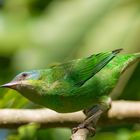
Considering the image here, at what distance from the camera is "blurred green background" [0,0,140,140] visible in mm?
2984

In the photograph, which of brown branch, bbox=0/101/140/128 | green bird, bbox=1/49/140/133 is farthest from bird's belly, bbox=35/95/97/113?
brown branch, bbox=0/101/140/128

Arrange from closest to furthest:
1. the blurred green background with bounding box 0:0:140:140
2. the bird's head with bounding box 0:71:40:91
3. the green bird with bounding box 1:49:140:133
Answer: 1. the bird's head with bounding box 0:71:40:91
2. the green bird with bounding box 1:49:140:133
3. the blurred green background with bounding box 0:0:140:140

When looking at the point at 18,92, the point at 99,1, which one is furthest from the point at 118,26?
the point at 18,92

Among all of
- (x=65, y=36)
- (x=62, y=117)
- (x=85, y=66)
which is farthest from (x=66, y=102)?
(x=65, y=36)

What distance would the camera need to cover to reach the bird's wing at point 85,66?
3049 millimetres

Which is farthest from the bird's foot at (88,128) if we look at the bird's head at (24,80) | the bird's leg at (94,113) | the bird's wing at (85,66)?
the bird's wing at (85,66)

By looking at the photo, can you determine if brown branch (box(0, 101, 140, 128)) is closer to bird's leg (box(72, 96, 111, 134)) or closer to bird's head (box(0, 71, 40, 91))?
bird's leg (box(72, 96, 111, 134))

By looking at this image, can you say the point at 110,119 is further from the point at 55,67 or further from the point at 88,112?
the point at 55,67

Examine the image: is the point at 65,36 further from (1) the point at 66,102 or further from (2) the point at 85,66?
(1) the point at 66,102

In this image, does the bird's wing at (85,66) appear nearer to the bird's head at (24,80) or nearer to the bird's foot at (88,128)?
Result: the bird's head at (24,80)

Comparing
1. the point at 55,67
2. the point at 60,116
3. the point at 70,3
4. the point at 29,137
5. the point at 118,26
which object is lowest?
the point at 29,137

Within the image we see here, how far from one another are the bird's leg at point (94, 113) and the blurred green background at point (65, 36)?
0.36ft

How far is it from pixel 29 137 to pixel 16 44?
1.03m

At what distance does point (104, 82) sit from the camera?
117 inches
